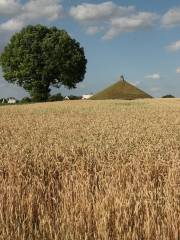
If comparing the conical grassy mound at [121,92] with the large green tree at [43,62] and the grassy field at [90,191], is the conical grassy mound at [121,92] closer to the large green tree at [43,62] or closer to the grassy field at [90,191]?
the large green tree at [43,62]

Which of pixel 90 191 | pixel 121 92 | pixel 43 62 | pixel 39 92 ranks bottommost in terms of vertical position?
pixel 90 191

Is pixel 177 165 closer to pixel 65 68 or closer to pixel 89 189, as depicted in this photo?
pixel 89 189

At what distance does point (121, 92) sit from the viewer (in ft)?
302

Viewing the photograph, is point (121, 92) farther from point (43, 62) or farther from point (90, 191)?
point (90, 191)

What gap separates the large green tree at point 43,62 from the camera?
6569 cm

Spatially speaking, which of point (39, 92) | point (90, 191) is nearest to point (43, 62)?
point (39, 92)

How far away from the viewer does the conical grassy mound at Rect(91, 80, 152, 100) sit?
89.7 meters

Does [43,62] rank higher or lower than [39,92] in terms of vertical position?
higher

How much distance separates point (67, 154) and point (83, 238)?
3.51m

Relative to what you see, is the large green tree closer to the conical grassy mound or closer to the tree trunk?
the tree trunk

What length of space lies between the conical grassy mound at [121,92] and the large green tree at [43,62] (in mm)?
20454

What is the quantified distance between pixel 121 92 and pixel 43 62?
28.1 metres

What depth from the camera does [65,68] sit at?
214 feet

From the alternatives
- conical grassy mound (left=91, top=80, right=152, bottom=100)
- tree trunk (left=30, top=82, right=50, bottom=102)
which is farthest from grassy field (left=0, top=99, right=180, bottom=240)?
conical grassy mound (left=91, top=80, right=152, bottom=100)
